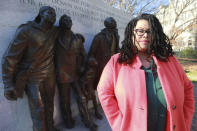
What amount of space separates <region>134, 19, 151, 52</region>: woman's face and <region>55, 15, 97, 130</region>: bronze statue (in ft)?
5.19

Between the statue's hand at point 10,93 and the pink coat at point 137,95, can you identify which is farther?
the statue's hand at point 10,93

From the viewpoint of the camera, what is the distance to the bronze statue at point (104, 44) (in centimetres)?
337

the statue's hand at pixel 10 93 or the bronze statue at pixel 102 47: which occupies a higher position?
the bronze statue at pixel 102 47

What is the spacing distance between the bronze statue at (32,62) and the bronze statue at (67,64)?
0.87ft

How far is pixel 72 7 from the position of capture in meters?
3.42

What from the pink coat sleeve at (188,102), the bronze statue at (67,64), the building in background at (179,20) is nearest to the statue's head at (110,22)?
the bronze statue at (67,64)

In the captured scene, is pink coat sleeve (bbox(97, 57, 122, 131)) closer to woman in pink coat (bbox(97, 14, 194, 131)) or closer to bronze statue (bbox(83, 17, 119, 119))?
woman in pink coat (bbox(97, 14, 194, 131))

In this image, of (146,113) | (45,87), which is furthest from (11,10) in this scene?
(146,113)

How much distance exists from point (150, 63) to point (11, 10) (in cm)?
225

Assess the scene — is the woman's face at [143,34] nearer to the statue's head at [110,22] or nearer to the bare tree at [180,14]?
the statue's head at [110,22]

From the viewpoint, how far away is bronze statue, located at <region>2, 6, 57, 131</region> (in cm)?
206

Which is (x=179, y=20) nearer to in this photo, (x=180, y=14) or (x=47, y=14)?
(x=180, y=14)

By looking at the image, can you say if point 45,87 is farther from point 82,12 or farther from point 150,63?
point 82,12

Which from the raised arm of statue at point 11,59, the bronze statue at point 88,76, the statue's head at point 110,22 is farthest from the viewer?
the statue's head at point 110,22
